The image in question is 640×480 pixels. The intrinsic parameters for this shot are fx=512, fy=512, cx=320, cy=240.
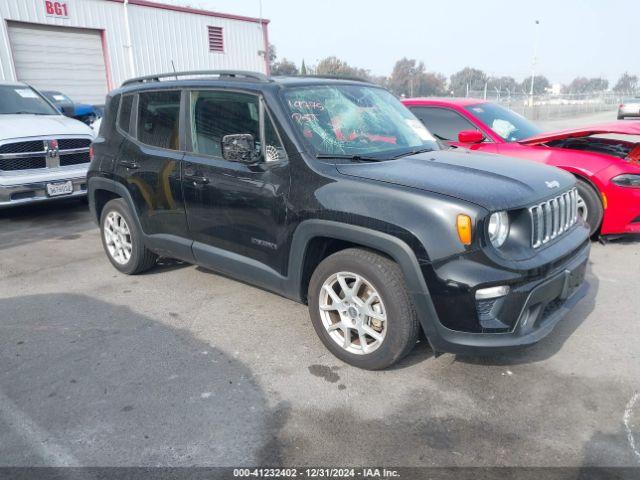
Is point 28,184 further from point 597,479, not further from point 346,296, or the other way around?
point 597,479

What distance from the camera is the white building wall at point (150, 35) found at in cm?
1631

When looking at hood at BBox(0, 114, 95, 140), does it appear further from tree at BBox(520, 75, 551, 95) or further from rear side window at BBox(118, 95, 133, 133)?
tree at BBox(520, 75, 551, 95)

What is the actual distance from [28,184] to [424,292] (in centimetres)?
609

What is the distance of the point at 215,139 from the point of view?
387cm

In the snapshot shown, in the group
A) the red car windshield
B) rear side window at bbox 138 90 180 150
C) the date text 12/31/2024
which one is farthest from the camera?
the red car windshield

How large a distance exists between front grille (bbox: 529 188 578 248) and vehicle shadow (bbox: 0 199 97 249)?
5694 mm

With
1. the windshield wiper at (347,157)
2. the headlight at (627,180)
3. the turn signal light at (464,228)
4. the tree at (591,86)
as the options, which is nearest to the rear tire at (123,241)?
the windshield wiper at (347,157)

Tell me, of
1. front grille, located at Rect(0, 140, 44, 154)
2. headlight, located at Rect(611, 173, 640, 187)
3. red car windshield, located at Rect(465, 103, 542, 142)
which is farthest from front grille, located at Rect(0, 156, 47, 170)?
headlight, located at Rect(611, 173, 640, 187)

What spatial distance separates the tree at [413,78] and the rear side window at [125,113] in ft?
188

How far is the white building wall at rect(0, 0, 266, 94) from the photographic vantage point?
1631 cm

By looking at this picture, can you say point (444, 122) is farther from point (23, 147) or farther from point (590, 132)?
point (23, 147)

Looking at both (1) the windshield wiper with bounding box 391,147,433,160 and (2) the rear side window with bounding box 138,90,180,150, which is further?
(2) the rear side window with bounding box 138,90,180,150

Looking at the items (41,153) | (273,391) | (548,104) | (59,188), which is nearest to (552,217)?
(273,391)

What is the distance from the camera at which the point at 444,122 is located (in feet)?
21.4
